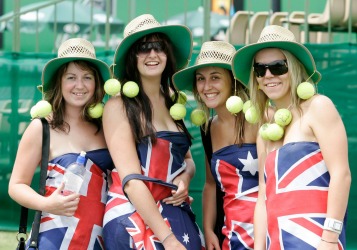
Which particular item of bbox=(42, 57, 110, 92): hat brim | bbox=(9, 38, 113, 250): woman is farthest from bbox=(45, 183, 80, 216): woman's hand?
bbox=(42, 57, 110, 92): hat brim

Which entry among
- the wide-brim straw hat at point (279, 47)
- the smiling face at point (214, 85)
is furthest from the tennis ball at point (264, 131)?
→ the smiling face at point (214, 85)

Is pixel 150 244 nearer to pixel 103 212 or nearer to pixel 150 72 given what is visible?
pixel 103 212

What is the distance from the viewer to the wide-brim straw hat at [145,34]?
471cm

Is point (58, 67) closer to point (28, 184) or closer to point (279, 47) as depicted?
point (28, 184)

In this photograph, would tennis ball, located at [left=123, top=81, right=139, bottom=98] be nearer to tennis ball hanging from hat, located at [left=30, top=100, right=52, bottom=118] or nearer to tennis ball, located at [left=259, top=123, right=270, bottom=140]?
tennis ball hanging from hat, located at [left=30, top=100, right=52, bottom=118]

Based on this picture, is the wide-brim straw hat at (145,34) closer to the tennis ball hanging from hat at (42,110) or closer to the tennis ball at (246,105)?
the tennis ball hanging from hat at (42,110)

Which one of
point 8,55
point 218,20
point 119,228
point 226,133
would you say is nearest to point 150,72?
point 226,133

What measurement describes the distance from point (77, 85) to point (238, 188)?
1077 mm

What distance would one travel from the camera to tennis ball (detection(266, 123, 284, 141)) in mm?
4234

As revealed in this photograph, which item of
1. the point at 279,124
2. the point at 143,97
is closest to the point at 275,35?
the point at 279,124

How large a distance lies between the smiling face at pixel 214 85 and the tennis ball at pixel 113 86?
1.67ft

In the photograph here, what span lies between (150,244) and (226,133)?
31.8 inches

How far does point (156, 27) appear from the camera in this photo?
15.4 ft

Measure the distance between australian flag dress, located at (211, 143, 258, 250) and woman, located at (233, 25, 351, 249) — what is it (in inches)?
9.4
